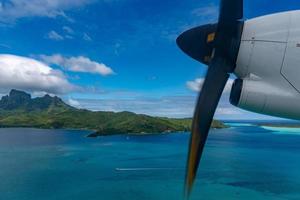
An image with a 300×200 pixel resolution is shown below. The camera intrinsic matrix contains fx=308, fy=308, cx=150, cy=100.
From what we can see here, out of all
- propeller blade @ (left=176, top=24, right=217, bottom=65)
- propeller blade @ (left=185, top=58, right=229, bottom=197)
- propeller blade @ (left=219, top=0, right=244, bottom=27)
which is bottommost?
propeller blade @ (left=185, top=58, right=229, bottom=197)

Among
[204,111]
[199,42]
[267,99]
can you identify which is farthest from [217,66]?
[267,99]

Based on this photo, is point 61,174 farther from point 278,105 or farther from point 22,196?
point 278,105

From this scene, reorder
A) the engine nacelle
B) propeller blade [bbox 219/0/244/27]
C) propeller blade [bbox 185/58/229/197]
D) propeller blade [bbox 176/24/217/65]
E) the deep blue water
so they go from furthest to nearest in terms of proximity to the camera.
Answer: the deep blue water → propeller blade [bbox 176/24/217/65] → propeller blade [bbox 219/0/244/27] → the engine nacelle → propeller blade [bbox 185/58/229/197]

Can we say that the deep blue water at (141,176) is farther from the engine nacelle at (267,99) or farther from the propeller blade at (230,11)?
the propeller blade at (230,11)

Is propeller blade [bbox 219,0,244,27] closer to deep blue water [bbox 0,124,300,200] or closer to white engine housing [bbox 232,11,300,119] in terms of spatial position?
white engine housing [bbox 232,11,300,119]

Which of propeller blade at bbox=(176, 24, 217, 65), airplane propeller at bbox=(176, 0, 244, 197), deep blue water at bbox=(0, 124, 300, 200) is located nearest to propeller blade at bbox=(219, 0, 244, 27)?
airplane propeller at bbox=(176, 0, 244, 197)

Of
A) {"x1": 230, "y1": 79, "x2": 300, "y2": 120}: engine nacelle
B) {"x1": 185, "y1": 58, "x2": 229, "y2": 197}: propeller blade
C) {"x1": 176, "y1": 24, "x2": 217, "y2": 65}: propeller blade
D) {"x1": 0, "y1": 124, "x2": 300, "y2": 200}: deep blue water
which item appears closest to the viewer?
{"x1": 185, "y1": 58, "x2": 229, "y2": 197}: propeller blade

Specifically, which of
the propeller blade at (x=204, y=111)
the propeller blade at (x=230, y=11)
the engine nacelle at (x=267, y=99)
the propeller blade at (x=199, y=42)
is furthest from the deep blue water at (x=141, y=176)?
the propeller blade at (x=230, y=11)

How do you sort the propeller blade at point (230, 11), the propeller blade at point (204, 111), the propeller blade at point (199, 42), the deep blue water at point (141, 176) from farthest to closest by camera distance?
1. the deep blue water at point (141, 176)
2. the propeller blade at point (199, 42)
3. the propeller blade at point (230, 11)
4. the propeller blade at point (204, 111)
